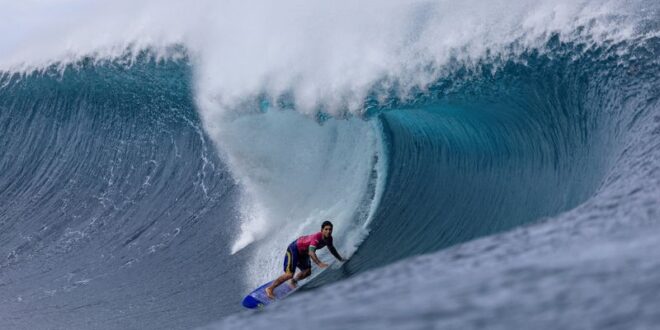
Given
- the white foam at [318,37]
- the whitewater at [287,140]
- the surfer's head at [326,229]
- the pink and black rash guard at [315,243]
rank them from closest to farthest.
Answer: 1. the surfer's head at [326,229]
2. the pink and black rash guard at [315,243]
3. the whitewater at [287,140]
4. the white foam at [318,37]

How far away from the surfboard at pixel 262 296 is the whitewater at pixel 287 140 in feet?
0.94

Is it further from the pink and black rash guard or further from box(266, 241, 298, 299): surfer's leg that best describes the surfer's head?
box(266, 241, 298, 299): surfer's leg

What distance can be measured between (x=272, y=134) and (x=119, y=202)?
2.56 meters

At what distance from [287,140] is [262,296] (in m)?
3.50

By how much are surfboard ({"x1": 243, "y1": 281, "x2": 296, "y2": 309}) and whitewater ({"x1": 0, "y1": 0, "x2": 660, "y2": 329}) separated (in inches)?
11.2

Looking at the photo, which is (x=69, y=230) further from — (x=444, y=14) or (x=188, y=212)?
(x=444, y=14)

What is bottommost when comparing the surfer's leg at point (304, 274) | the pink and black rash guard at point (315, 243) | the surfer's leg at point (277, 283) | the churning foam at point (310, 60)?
the surfer's leg at point (304, 274)

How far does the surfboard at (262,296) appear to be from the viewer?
26.5 ft

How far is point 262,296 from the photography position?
8.23 metres

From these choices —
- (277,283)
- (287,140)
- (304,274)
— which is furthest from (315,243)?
(287,140)

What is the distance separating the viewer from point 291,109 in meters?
11.1

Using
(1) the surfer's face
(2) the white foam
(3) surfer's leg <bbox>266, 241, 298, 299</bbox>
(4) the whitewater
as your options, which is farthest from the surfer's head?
(2) the white foam

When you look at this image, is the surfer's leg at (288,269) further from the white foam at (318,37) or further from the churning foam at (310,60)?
the white foam at (318,37)

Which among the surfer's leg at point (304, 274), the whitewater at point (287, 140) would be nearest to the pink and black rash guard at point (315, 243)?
the surfer's leg at point (304, 274)
